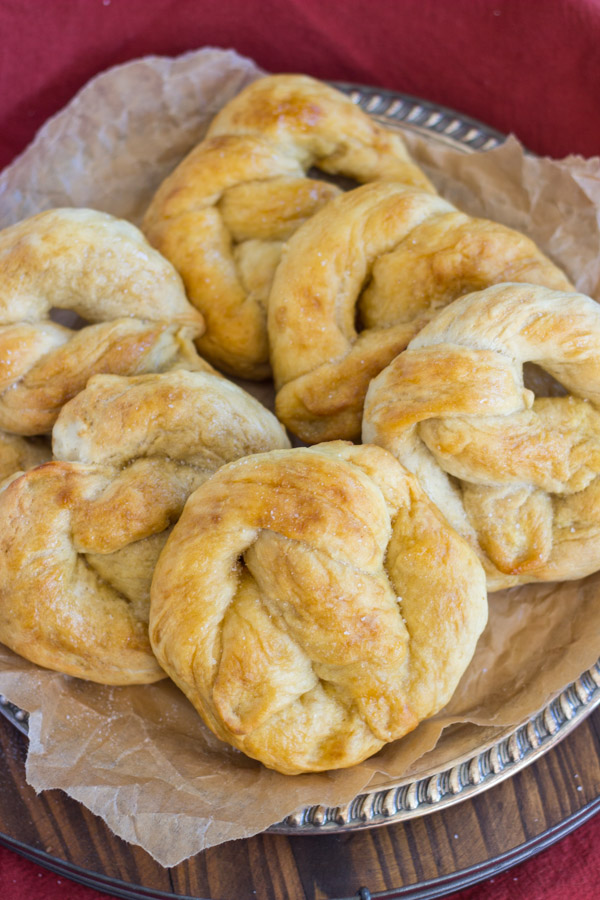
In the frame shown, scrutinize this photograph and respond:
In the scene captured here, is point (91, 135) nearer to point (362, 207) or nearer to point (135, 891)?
point (362, 207)

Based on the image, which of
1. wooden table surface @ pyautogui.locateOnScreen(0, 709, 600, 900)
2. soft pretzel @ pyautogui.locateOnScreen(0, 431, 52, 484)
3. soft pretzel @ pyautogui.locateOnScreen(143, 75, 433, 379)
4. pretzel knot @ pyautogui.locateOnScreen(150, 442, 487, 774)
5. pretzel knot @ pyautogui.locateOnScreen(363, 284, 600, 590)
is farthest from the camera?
soft pretzel @ pyautogui.locateOnScreen(143, 75, 433, 379)

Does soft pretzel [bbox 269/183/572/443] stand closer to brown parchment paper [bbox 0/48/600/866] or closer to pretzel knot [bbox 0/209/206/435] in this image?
pretzel knot [bbox 0/209/206/435]

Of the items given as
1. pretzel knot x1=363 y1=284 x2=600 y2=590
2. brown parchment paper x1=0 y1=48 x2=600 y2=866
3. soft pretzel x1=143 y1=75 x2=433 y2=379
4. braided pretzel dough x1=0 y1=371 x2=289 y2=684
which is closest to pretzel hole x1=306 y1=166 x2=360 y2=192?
soft pretzel x1=143 y1=75 x2=433 y2=379

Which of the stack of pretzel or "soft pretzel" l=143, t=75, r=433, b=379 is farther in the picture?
"soft pretzel" l=143, t=75, r=433, b=379

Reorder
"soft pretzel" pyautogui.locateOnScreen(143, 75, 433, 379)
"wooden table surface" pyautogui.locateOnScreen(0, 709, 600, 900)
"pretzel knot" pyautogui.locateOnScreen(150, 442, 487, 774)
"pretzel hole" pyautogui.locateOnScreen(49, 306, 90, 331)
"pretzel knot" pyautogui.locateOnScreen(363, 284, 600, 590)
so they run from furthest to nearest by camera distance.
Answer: "pretzel hole" pyautogui.locateOnScreen(49, 306, 90, 331) → "soft pretzel" pyautogui.locateOnScreen(143, 75, 433, 379) → "wooden table surface" pyautogui.locateOnScreen(0, 709, 600, 900) → "pretzel knot" pyautogui.locateOnScreen(363, 284, 600, 590) → "pretzel knot" pyautogui.locateOnScreen(150, 442, 487, 774)

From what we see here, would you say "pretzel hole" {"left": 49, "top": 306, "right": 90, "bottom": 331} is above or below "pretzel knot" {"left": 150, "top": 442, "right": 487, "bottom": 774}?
above

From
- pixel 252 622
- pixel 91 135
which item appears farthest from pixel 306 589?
pixel 91 135

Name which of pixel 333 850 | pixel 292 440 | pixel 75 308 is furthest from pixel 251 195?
pixel 333 850

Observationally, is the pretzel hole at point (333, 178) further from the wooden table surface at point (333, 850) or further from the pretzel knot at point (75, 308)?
the wooden table surface at point (333, 850)

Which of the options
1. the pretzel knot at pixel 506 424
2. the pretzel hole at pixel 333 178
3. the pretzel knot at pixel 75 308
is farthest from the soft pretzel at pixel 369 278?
the pretzel hole at pixel 333 178
